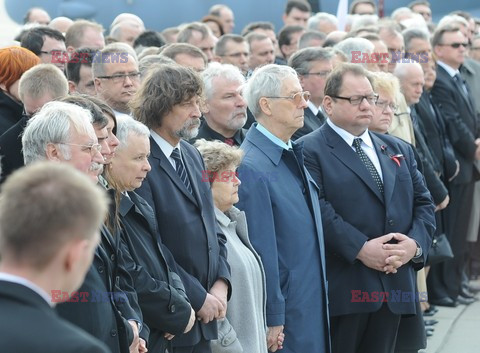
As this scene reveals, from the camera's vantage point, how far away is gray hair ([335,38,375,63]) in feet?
25.9

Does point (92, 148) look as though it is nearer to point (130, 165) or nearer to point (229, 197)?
point (130, 165)

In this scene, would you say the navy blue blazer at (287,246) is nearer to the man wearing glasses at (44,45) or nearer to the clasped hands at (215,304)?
the clasped hands at (215,304)

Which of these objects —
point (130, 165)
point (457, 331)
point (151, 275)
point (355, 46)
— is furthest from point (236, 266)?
point (355, 46)

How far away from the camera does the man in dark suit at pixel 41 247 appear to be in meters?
2.02

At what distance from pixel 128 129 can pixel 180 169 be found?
16.8 inches

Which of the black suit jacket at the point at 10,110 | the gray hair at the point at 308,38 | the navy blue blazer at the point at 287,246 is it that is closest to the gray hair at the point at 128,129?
the navy blue blazer at the point at 287,246

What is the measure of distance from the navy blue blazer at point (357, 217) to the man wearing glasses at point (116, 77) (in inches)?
45.2

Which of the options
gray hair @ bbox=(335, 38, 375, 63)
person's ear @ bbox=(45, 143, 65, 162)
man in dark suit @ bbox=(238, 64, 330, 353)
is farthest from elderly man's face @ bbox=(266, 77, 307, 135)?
gray hair @ bbox=(335, 38, 375, 63)

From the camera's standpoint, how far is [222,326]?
4629 mm

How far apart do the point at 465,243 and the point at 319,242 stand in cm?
436

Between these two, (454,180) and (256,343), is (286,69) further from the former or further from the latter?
(454,180)

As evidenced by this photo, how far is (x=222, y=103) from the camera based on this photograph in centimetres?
571

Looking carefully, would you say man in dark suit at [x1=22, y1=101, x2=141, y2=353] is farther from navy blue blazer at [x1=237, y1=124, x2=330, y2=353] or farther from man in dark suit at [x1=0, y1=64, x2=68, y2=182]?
navy blue blazer at [x1=237, y1=124, x2=330, y2=353]

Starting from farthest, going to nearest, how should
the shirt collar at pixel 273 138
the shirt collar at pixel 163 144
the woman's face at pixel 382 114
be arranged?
the woman's face at pixel 382 114 < the shirt collar at pixel 273 138 < the shirt collar at pixel 163 144
